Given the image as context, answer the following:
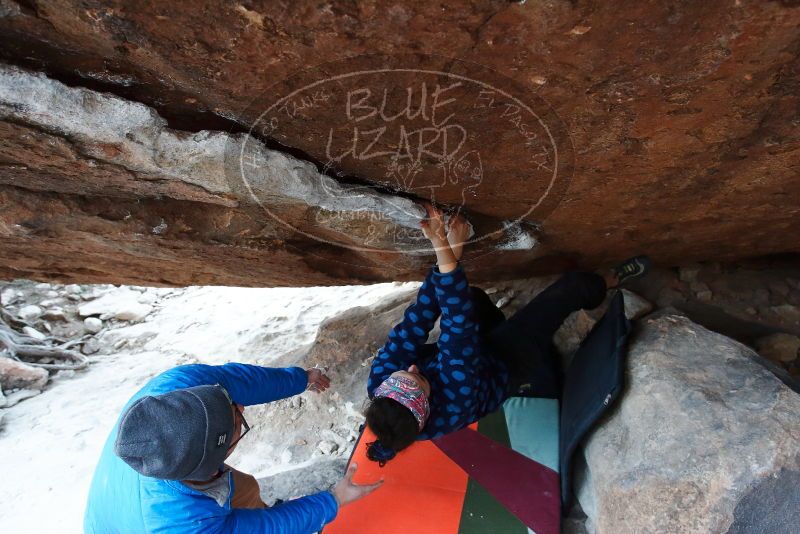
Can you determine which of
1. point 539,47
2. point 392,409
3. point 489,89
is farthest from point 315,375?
point 539,47

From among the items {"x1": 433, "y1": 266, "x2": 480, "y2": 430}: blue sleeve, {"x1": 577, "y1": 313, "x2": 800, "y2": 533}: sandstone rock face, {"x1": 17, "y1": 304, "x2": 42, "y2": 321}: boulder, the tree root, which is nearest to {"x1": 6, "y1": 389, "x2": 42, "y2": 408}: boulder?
the tree root

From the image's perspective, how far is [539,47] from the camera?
3.43ft

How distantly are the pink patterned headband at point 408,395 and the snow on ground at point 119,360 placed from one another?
8.23ft

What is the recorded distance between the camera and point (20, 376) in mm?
5234

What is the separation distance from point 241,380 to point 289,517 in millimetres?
641

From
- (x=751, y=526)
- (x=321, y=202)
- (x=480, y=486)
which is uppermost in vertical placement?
(x=321, y=202)

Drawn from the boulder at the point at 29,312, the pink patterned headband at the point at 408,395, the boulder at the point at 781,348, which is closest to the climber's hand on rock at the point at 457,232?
the pink patterned headband at the point at 408,395

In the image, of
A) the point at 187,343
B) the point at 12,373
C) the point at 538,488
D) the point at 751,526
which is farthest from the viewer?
the point at 187,343

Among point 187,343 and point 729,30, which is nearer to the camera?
point 729,30

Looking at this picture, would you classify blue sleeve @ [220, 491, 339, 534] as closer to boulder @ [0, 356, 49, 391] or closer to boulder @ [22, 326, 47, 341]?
boulder @ [0, 356, 49, 391]

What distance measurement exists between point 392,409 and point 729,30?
5.15 ft

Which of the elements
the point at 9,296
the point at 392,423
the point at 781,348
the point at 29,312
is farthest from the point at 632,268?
the point at 9,296

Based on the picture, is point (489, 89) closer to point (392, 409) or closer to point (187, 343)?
point (392, 409)

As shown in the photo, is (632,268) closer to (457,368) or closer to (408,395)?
(457,368)
